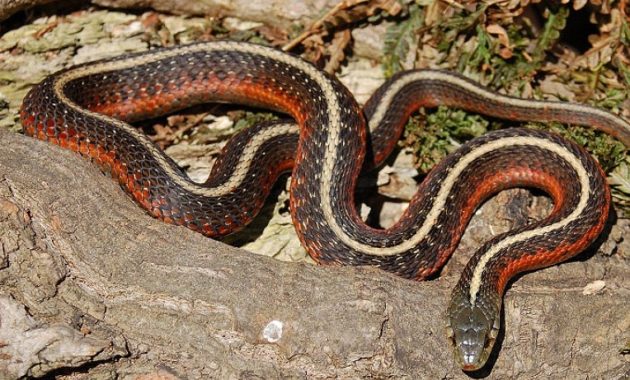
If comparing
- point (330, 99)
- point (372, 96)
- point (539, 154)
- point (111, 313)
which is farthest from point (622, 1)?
point (111, 313)

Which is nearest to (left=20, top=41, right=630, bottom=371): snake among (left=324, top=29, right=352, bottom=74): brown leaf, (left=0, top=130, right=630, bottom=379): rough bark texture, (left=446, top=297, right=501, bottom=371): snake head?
(left=446, top=297, right=501, bottom=371): snake head

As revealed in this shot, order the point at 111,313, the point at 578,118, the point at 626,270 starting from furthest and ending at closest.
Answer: the point at 578,118 < the point at 626,270 < the point at 111,313

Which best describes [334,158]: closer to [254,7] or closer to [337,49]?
[337,49]

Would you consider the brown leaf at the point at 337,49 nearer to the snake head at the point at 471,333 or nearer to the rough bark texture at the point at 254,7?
the rough bark texture at the point at 254,7

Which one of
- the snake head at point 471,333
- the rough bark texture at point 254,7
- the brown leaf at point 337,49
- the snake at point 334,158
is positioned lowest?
the snake head at point 471,333

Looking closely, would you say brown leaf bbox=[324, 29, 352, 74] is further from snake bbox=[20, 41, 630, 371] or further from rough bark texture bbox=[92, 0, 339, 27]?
snake bbox=[20, 41, 630, 371]

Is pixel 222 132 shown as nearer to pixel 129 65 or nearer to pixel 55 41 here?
pixel 129 65

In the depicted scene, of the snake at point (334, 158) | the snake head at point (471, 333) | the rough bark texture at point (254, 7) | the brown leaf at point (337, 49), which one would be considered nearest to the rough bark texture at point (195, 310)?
the snake head at point (471, 333)
